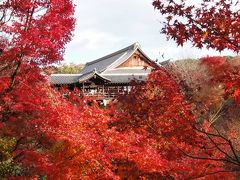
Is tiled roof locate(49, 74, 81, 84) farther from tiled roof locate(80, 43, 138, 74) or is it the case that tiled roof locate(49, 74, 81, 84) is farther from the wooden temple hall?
tiled roof locate(80, 43, 138, 74)

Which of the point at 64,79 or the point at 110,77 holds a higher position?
the point at 110,77

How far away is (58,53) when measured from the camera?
363 inches

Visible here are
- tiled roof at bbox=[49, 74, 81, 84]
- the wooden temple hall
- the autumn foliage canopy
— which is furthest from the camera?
tiled roof at bbox=[49, 74, 81, 84]

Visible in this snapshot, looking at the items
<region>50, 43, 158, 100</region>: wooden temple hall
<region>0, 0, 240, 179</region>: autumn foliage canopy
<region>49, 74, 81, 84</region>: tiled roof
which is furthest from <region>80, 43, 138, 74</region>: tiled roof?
<region>0, 0, 240, 179</region>: autumn foliage canopy

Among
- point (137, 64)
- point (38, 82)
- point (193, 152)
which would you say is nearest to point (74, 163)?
point (38, 82)

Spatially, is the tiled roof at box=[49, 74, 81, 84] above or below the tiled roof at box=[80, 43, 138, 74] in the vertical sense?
below

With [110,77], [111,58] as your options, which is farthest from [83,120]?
[111,58]

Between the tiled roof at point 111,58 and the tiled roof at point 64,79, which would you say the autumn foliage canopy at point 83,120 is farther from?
the tiled roof at point 111,58

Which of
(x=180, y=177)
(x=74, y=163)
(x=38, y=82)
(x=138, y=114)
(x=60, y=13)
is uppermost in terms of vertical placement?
(x=60, y=13)

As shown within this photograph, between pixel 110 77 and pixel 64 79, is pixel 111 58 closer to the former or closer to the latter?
pixel 110 77

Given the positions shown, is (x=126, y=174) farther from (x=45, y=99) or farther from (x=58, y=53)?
(x=58, y=53)

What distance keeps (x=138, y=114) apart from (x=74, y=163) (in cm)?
211

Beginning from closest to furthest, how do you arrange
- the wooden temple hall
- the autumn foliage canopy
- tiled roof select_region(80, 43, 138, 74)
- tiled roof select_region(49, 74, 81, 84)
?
the autumn foliage canopy
the wooden temple hall
tiled roof select_region(49, 74, 81, 84)
tiled roof select_region(80, 43, 138, 74)

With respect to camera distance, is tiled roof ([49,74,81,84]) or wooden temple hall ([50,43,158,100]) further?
tiled roof ([49,74,81,84])
